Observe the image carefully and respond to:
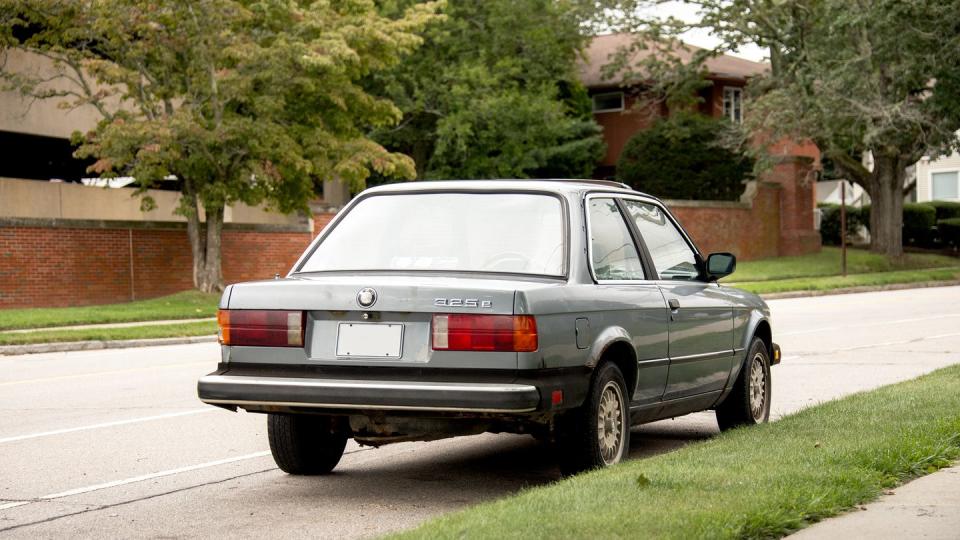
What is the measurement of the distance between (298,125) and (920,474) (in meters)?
23.7

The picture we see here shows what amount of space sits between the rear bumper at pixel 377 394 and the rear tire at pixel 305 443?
0.68 metres

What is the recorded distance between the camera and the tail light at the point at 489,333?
6.92 m

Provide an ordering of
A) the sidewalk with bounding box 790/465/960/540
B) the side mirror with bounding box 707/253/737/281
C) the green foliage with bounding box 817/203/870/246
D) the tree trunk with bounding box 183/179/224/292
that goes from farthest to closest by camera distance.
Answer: the green foliage with bounding box 817/203/870/246 < the tree trunk with bounding box 183/179/224/292 < the side mirror with bounding box 707/253/737/281 < the sidewalk with bounding box 790/465/960/540

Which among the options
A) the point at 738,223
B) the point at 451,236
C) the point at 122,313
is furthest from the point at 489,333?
the point at 738,223

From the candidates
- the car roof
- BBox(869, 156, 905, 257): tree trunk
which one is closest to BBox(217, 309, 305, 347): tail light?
the car roof

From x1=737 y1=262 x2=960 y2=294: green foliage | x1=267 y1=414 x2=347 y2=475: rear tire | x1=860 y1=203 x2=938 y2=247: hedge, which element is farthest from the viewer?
x1=860 y1=203 x2=938 y2=247: hedge

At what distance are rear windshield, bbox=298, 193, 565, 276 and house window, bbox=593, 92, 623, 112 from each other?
52.6 meters

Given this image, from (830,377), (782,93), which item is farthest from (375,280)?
(782,93)

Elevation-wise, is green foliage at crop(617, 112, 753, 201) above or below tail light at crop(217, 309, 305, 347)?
above

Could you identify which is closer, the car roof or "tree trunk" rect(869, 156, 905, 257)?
the car roof

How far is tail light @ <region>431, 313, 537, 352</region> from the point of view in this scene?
273 inches

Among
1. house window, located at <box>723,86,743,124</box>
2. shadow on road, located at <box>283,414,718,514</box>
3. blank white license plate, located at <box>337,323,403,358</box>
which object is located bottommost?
shadow on road, located at <box>283,414,718,514</box>

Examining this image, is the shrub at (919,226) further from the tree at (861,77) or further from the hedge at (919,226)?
the tree at (861,77)

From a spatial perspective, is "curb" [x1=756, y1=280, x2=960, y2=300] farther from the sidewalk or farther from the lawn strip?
the sidewalk
